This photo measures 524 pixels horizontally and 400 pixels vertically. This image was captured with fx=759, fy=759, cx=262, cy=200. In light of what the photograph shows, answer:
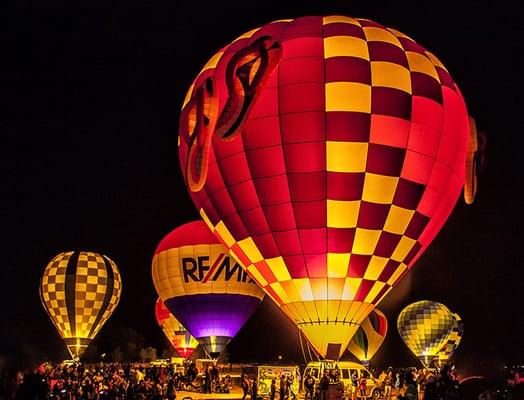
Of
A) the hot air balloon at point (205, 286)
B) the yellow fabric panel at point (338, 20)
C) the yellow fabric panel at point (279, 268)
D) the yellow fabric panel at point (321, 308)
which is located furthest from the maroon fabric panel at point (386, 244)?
the hot air balloon at point (205, 286)

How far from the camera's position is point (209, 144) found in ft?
34.6

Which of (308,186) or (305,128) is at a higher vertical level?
(305,128)

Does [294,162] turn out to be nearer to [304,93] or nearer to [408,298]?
[304,93]

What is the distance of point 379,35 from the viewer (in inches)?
417

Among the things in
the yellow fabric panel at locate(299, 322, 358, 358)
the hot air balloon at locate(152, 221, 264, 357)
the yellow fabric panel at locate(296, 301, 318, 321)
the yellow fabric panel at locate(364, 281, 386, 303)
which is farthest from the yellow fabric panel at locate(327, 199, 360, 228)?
the hot air balloon at locate(152, 221, 264, 357)

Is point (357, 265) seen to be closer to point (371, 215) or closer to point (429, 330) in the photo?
point (371, 215)

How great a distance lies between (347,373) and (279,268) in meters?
3.34

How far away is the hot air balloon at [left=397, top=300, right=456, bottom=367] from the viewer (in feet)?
85.1

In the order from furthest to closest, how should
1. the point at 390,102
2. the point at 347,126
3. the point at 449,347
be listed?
the point at 449,347 → the point at 390,102 → the point at 347,126

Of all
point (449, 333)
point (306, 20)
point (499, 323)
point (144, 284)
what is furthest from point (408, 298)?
point (306, 20)

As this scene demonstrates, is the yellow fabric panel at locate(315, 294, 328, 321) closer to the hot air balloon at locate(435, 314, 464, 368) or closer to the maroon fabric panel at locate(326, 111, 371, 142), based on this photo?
the maroon fabric panel at locate(326, 111, 371, 142)

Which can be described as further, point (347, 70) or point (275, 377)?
point (275, 377)

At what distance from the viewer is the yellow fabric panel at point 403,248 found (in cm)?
1045

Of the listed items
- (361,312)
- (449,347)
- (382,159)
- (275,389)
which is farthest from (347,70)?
(449,347)
